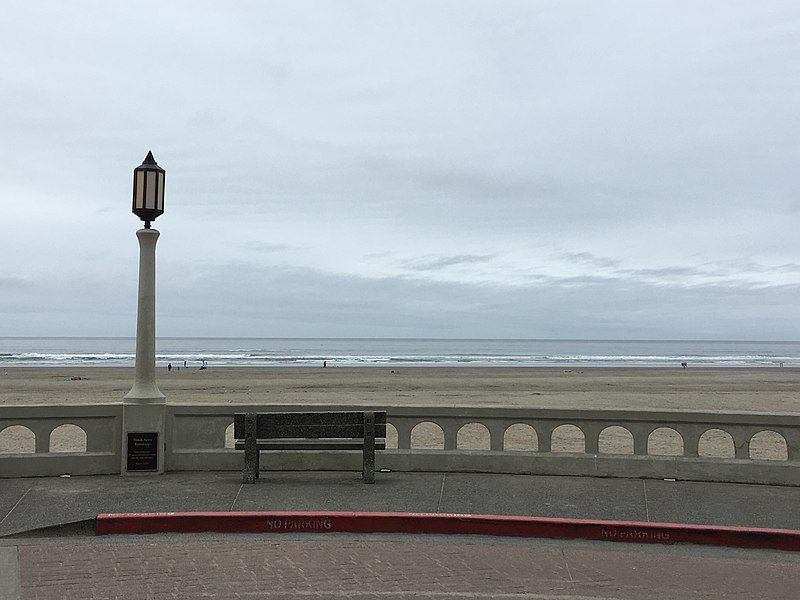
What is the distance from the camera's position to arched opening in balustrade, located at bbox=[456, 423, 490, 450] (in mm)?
16500

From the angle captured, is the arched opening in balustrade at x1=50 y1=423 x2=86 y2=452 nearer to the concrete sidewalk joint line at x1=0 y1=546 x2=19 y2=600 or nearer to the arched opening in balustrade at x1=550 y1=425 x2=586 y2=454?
the concrete sidewalk joint line at x1=0 y1=546 x2=19 y2=600

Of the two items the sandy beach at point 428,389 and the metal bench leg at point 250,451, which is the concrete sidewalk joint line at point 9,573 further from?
the sandy beach at point 428,389

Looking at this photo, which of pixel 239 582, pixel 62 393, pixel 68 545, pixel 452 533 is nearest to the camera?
pixel 239 582

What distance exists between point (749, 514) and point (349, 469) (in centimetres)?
447

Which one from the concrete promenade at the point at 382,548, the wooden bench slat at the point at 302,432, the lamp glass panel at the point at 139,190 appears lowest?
the concrete promenade at the point at 382,548

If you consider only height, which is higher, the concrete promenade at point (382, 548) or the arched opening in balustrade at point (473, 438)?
the concrete promenade at point (382, 548)

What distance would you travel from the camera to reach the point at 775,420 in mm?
9242

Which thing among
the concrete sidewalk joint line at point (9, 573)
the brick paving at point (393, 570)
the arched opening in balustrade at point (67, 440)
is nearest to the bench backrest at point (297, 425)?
the brick paving at point (393, 570)

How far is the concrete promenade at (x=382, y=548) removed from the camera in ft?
19.2

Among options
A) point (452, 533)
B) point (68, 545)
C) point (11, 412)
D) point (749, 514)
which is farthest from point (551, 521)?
point (11, 412)

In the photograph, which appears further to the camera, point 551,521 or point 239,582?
point 551,521

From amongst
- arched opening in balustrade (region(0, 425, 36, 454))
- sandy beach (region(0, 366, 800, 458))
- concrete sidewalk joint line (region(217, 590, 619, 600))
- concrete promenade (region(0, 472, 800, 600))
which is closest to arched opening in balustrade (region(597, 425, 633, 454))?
concrete promenade (region(0, 472, 800, 600))

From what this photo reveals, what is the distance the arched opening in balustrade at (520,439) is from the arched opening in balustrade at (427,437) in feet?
4.51

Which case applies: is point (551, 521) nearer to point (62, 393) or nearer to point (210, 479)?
point (210, 479)
